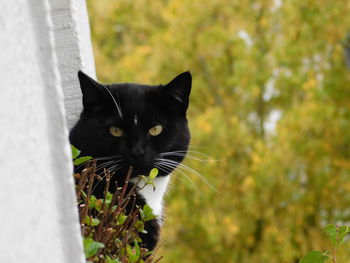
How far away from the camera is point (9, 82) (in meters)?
0.91

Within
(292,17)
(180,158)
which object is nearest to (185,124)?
(180,158)

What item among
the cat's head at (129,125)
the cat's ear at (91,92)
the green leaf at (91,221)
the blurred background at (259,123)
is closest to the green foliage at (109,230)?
the green leaf at (91,221)

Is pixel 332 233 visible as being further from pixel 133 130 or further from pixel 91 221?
pixel 133 130

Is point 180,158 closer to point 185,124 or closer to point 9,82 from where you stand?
point 185,124

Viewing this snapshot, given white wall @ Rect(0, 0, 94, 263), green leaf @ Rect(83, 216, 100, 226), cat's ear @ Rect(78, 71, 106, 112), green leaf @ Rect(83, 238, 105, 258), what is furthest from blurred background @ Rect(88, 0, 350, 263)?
white wall @ Rect(0, 0, 94, 263)

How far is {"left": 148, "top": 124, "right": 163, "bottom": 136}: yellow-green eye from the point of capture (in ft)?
7.82

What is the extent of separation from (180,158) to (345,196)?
16.2 feet

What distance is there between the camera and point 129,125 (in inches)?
91.4

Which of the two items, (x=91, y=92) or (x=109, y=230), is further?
(x=91, y=92)

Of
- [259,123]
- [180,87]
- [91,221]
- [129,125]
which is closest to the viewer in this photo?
[91,221]

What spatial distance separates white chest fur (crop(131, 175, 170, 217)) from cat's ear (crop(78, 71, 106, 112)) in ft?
1.11

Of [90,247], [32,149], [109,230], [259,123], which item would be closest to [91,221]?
[109,230]

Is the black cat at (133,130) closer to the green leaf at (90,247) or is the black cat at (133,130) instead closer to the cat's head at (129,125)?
the cat's head at (129,125)

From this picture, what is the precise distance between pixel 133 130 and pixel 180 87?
273mm
